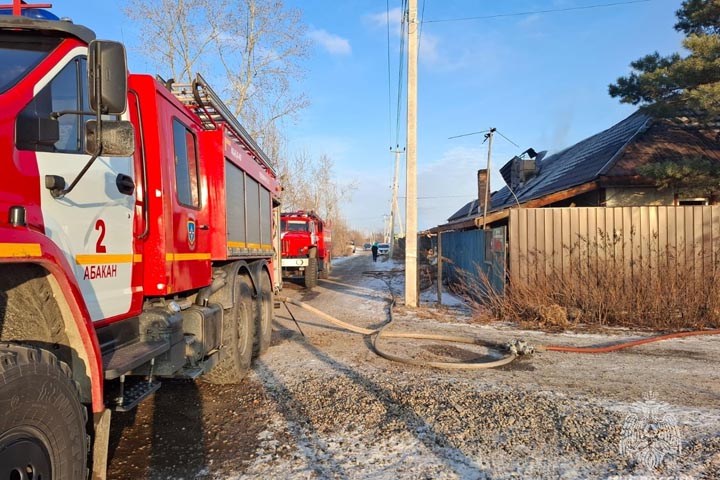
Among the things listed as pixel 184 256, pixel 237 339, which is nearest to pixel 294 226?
pixel 237 339

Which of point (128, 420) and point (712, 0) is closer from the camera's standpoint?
point (128, 420)

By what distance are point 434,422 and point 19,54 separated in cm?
395

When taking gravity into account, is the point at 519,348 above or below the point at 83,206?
below

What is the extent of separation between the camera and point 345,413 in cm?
416

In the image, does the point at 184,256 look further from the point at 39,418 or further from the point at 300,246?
the point at 300,246

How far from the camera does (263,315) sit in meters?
6.24

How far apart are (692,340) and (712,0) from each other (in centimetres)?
752

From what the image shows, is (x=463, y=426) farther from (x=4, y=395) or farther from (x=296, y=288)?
(x=296, y=288)

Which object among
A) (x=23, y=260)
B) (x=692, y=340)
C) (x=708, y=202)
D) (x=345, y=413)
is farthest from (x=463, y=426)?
(x=708, y=202)

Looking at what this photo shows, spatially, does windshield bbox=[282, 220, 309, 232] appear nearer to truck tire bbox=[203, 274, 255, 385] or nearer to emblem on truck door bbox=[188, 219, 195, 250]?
truck tire bbox=[203, 274, 255, 385]

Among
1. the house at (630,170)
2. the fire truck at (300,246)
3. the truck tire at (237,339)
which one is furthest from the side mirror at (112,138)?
the fire truck at (300,246)

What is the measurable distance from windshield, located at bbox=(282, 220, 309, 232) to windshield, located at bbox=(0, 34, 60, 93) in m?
14.3

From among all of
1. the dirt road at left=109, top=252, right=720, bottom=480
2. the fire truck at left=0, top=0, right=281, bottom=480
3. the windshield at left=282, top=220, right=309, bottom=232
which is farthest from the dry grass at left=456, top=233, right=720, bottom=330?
the windshield at left=282, top=220, right=309, bottom=232

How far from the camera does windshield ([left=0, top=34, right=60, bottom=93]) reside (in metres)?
2.27
